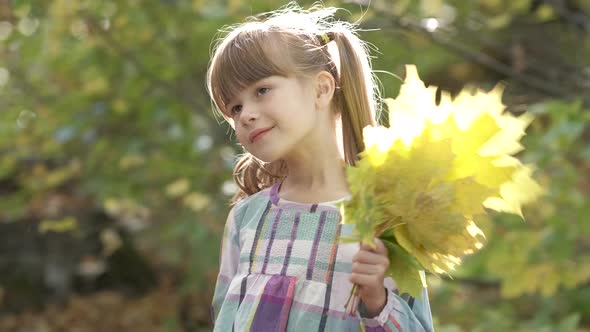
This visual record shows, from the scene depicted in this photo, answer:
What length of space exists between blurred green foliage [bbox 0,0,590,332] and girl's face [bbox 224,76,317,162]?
137 centimetres

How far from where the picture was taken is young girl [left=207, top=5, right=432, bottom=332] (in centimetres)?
179

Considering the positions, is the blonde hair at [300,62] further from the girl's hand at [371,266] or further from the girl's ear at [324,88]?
the girl's hand at [371,266]

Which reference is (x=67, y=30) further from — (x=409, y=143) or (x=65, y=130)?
(x=409, y=143)

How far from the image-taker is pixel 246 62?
186 cm

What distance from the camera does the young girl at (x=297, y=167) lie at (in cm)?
179

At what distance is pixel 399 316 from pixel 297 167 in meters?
0.42

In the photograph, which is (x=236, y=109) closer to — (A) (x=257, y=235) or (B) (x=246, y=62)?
(B) (x=246, y=62)

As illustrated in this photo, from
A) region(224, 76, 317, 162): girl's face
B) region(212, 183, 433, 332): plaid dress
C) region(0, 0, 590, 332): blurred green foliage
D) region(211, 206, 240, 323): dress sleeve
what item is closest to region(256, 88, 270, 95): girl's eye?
region(224, 76, 317, 162): girl's face

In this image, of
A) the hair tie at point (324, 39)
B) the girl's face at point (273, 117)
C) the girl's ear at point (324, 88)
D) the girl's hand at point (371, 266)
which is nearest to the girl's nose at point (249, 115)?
the girl's face at point (273, 117)

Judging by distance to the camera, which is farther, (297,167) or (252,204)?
(252,204)

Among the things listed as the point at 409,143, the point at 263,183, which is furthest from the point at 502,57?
the point at 409,143

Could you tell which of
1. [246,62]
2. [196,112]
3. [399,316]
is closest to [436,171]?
[399,316]

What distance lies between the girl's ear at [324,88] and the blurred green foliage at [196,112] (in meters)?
1.28

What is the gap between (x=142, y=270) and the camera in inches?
277
